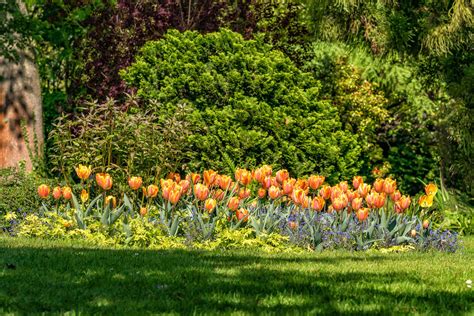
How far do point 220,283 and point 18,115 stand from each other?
395 inches

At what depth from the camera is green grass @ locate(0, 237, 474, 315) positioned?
19.2ft

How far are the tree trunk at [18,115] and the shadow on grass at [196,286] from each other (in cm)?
770

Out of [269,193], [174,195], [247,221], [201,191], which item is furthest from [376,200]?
[174,195]

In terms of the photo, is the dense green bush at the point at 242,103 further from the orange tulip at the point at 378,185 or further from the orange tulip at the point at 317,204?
the orange tulip at the point at 317,204

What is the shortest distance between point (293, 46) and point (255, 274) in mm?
11965

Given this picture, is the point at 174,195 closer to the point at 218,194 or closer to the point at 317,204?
the point at 218,194

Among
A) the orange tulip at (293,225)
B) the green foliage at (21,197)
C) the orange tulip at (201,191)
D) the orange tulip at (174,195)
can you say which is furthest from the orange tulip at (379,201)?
the green foliage at (21,197)

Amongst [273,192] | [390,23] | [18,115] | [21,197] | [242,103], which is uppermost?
[390,23]

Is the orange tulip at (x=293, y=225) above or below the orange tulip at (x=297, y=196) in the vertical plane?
below

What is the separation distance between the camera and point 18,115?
51.7ft

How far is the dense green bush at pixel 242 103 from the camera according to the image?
1430 cm

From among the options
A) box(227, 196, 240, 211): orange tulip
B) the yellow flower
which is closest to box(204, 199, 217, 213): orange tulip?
box(227, 196, 240, 211): orange tulip

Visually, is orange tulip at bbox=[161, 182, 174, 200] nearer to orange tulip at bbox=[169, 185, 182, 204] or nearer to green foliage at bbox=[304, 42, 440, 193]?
orange tulip at bbox=[169, 185, 182, 204]

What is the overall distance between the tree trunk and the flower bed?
5.15 metres
